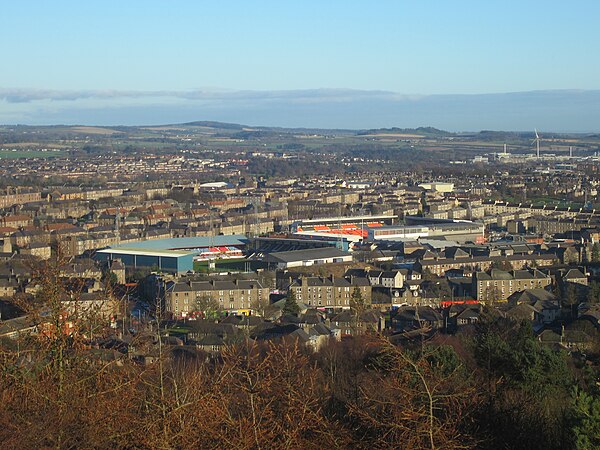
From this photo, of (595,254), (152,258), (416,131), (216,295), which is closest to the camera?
(216,295)

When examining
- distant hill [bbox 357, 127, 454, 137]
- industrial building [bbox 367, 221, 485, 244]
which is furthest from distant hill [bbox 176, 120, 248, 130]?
industrial building [bbox 367, 221, 485, 244]

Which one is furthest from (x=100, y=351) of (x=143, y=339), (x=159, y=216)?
(x=159, y=216)

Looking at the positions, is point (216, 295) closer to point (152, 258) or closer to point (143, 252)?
point (152, 258)

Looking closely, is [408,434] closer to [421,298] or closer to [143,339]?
[143,339]

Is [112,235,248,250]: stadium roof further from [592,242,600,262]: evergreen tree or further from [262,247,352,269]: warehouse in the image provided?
[592,242,600,262]: evergreen tree

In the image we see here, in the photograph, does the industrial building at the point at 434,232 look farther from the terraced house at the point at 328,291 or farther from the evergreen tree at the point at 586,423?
the evergreen tree at the point at 586,423

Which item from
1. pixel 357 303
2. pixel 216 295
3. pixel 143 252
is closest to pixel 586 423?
pixel 357 303

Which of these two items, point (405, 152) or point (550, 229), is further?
point (405, 152)

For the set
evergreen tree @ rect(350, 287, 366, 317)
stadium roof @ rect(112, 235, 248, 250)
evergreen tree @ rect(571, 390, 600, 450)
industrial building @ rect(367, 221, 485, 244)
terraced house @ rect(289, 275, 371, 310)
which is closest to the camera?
evergreen tree @ rect(571, 390, 600, 450)
